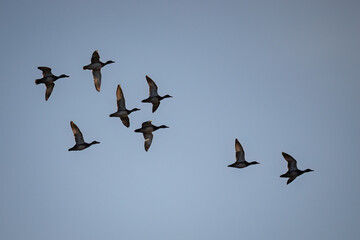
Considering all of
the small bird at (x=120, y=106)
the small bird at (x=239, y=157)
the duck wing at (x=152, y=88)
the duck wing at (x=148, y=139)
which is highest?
the duck wing at (x=152, y=88)

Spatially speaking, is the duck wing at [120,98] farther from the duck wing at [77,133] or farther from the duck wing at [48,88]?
the duck wing at [48,88]

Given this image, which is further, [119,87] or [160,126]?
[160,126]

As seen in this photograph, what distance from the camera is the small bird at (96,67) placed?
5494cm

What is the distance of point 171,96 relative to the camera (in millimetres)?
57656

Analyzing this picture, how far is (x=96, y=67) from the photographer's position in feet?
182

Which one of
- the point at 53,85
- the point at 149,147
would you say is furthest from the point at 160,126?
the point at 53,85

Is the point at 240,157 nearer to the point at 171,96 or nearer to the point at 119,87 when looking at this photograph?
the point at 171,96

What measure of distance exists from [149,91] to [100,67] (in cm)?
474

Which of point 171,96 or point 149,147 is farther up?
point 171,96

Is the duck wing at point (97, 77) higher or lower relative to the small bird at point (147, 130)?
higher

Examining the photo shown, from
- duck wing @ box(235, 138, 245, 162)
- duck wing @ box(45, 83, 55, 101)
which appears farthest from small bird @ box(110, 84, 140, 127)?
duck wing @ box(235, 138, 245, 162)

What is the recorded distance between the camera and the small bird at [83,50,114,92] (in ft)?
180

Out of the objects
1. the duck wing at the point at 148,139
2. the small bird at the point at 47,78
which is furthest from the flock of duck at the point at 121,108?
the duck wing at the point at 148,139

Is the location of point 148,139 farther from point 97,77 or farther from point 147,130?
point 97,77
